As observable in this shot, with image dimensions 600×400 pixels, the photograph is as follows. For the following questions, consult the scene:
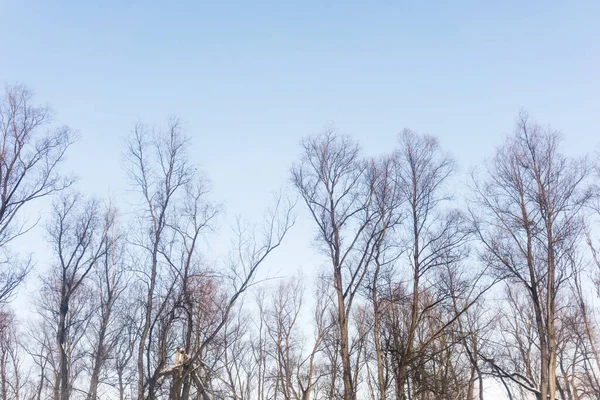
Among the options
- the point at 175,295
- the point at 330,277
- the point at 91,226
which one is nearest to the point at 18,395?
the point at 91,226

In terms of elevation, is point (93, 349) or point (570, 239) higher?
point (570, 239)

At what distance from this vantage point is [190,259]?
630 inches

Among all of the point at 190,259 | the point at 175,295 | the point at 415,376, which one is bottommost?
the point at 415,376

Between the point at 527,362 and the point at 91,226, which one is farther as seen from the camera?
the point at 527,362

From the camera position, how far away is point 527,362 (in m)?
30.7

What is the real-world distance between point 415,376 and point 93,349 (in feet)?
58.6

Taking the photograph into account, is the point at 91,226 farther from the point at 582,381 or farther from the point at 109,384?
the point at 582,381

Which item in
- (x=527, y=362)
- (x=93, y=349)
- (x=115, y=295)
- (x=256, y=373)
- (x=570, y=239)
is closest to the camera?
(x=570, y=239)

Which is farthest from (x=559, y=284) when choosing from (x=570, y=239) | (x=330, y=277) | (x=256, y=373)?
(x=256, y=373)

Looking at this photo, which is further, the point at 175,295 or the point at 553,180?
the point at 553,180

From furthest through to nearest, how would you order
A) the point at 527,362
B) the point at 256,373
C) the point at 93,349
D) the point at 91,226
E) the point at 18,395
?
the point at 256,373
the point at 18,395
the point at 527,362
the point at 93,349
the point at 91,226

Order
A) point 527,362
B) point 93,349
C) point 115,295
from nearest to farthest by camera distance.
→ point 115,295 → point 93,349 → point 527,362

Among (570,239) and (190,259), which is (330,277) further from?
(570,239)

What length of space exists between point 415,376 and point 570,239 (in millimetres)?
6930
